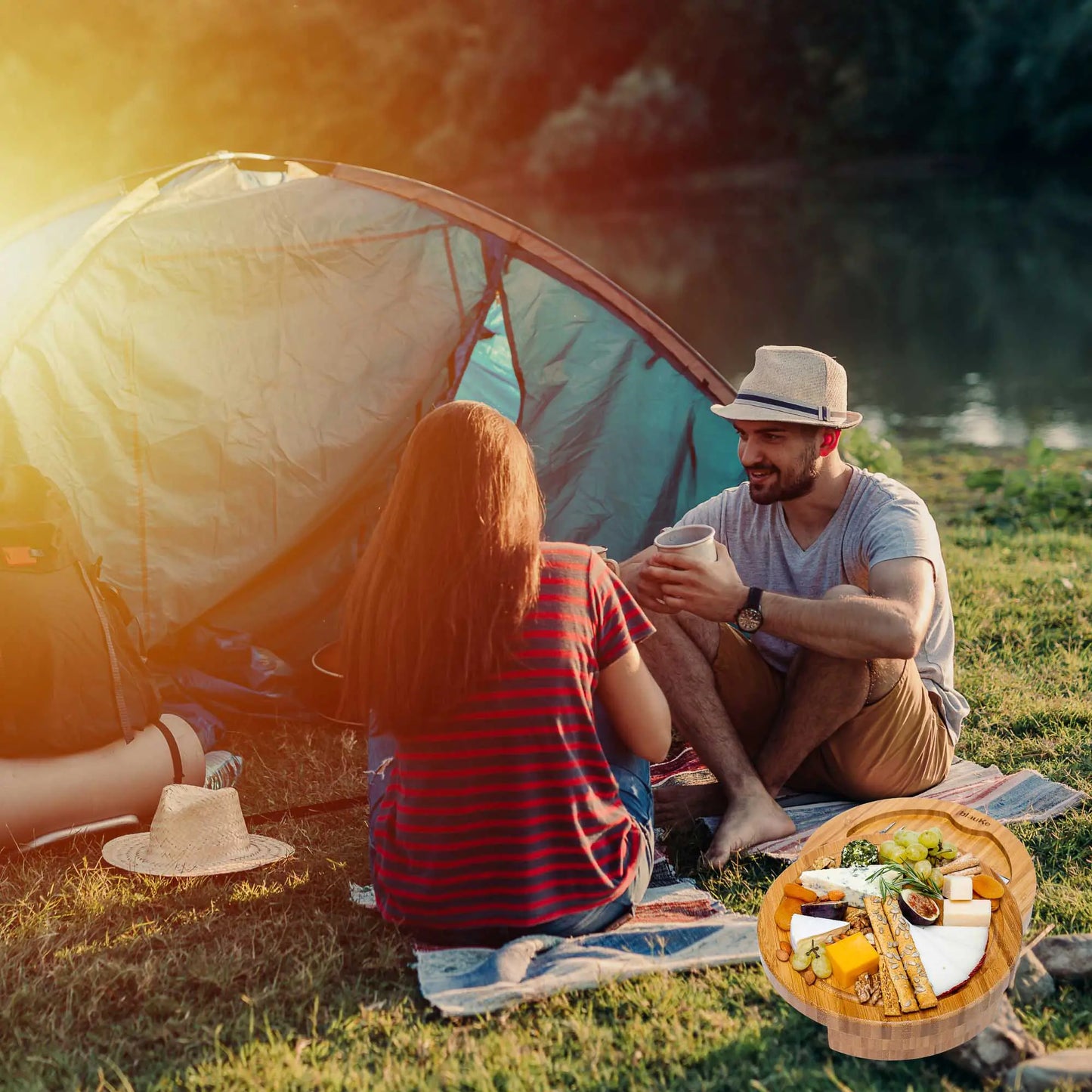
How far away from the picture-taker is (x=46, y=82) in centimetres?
2595

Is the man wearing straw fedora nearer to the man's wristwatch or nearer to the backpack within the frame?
the man's wristwatch

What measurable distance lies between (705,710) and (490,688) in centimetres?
91

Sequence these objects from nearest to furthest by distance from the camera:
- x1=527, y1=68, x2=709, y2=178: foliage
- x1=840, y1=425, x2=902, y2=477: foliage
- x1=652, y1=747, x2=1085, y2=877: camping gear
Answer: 1. x1=652, y1=747, x2=1085, y2=877: camping gear
2. x1=840, y1=425, x2=902, y2=477: foliage
3. x1=527, y1=68, x2=709, y2=178: foliage

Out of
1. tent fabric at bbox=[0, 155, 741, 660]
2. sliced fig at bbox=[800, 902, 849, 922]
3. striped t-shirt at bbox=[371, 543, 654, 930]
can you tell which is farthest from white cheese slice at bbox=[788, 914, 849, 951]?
tent fabric at bbox=[0, 155, 741, 660]

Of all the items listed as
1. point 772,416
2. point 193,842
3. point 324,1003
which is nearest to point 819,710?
point 772,416

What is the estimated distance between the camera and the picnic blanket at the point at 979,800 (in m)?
3.05

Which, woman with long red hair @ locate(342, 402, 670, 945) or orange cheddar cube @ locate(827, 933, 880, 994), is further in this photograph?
woman with long red hair @ locate(342, 402, 670, 945)

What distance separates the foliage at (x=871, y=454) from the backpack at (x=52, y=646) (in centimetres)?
429

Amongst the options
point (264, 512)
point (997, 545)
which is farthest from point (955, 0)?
point (264, 512)

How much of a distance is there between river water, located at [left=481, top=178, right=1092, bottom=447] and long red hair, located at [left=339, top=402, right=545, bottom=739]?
7.75 meters

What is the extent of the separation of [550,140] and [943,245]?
18112mm

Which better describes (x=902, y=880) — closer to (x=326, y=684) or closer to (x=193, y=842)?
(x=193, y=842)

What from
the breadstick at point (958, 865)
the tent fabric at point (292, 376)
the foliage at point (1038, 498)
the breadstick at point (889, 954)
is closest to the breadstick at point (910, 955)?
the breadstick at point (889, 954)

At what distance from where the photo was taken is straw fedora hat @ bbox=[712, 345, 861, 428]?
3.06 meters
